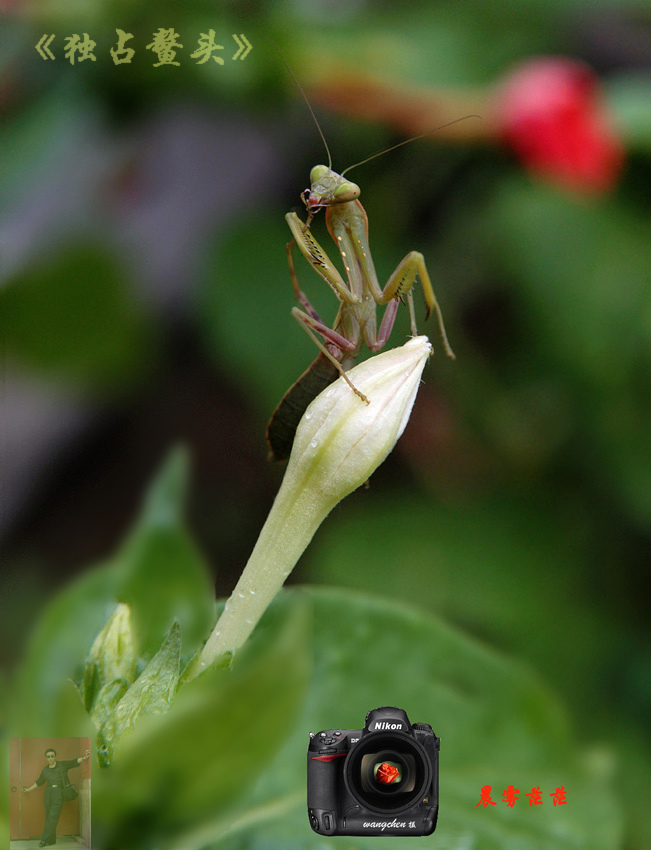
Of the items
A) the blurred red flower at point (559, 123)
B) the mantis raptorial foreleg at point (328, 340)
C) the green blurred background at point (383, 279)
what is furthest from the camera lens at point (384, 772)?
the blurred red flower at point (559, 123)

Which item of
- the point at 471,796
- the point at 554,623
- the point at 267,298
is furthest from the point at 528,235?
the point at 471,796

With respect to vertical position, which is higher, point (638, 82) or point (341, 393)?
point (638, 82)

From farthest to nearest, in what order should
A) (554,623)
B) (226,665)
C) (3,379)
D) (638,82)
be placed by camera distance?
(638,82)
(554,623)
(3,379)
(226,665)

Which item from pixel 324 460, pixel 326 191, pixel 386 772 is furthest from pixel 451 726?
pixel 326 191

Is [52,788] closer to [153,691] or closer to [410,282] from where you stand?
[153,691]

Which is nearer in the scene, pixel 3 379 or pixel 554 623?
pixel 3 379

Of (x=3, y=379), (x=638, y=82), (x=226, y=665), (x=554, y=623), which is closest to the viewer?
(x=226, y=665)

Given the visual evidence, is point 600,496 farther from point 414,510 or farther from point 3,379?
point 3,379
